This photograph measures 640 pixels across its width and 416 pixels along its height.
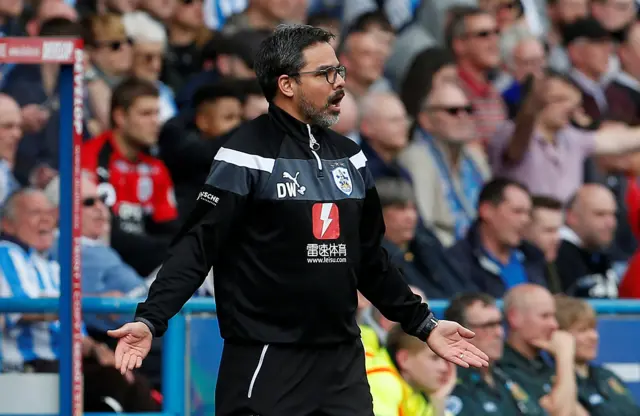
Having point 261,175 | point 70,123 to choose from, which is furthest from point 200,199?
point 70,123

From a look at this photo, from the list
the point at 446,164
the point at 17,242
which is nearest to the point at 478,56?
the point at 446,164

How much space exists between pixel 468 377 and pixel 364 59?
3.83 m

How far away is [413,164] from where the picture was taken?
392 inches

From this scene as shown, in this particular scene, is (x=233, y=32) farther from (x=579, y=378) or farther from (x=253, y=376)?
(x=253, y=376)

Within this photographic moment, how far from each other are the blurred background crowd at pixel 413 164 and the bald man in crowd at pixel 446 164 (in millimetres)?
16

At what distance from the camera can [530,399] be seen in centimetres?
759

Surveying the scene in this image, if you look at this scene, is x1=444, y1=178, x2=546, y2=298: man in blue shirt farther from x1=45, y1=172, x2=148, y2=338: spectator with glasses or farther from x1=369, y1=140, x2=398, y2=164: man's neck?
x1=45, y1=172, x2=148, y2=338: spectator with glasses

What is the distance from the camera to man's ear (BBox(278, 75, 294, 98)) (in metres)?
4.91

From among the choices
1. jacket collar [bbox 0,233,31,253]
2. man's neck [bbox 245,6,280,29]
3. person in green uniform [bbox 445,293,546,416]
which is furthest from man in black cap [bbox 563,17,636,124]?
jacket collar [bbox 0,233,31,253]

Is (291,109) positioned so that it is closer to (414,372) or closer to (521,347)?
(414,372)

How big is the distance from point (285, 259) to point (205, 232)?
29 cm

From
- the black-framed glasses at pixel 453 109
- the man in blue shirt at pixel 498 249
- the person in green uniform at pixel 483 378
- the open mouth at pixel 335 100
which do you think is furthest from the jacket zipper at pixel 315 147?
the black-framed glasses at pixel 453 109

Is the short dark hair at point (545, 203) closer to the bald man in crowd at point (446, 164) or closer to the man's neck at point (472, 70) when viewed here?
the bald man in crowd at point (446, 164)

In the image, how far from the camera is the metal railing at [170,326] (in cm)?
658
